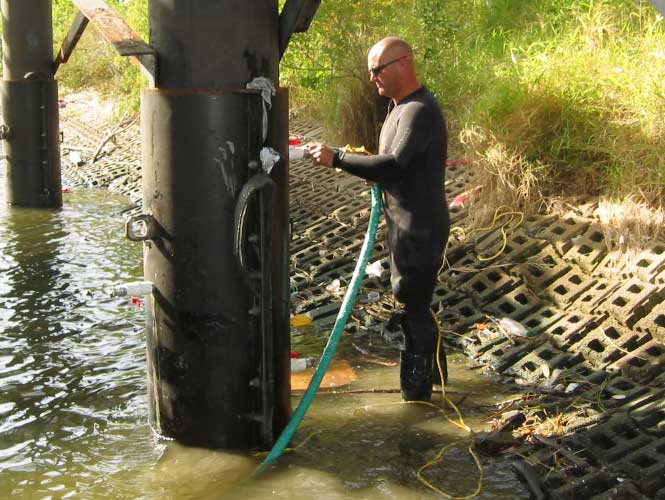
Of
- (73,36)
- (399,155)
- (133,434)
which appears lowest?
(133,434)

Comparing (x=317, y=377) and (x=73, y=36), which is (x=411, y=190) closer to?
(x=317, y=377)

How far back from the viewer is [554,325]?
6215 millimetres

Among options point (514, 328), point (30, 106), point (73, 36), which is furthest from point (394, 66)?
point (30, 106)

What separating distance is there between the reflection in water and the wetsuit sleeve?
4.75ft

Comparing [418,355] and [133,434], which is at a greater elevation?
[418,355]

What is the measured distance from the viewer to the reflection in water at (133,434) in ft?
14.6

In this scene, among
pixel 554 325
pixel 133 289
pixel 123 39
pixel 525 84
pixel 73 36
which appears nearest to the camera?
pixel 123 39

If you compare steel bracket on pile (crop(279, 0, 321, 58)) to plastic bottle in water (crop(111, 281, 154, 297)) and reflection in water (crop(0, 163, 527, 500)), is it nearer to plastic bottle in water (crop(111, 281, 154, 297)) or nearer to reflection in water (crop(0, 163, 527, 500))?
plastic bottle in water (crop(111, 281, 154, 297))

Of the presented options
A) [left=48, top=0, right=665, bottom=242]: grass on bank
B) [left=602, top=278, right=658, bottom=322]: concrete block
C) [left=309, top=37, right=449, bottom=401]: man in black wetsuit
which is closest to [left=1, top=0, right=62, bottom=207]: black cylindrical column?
[left=48, top=0, right=665, bottom=242]: grass on bank

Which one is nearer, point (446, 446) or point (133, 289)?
point (133, 289)

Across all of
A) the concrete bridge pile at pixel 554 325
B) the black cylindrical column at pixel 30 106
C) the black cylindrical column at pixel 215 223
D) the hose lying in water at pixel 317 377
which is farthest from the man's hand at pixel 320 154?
the black cylindrical column at pixel 30 106

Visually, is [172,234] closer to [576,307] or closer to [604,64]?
[576,307]

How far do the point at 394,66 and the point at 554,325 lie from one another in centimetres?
222

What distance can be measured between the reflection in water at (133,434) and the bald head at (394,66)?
1.93 m
